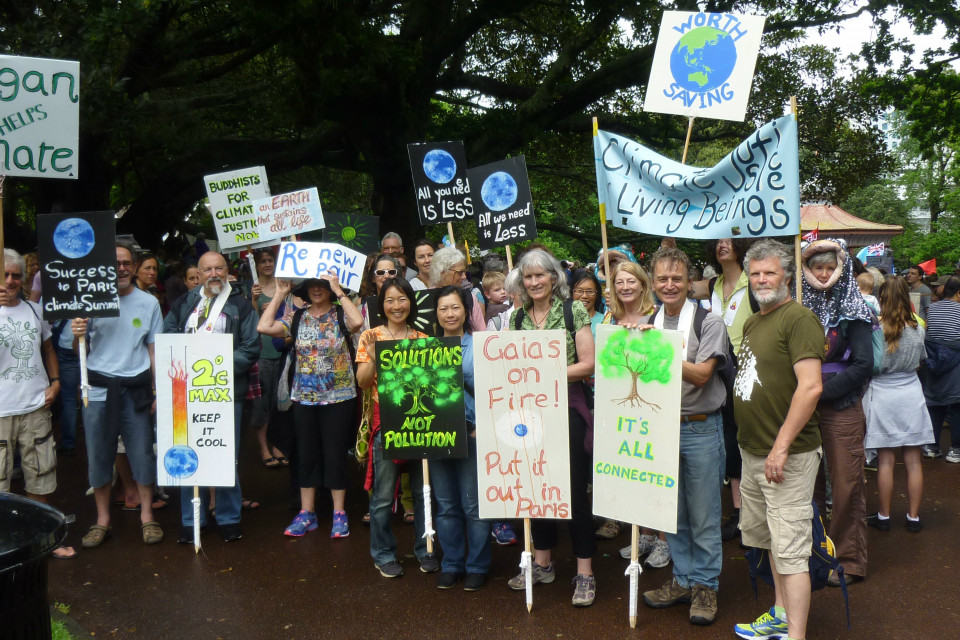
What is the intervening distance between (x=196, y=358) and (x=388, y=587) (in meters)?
2.06

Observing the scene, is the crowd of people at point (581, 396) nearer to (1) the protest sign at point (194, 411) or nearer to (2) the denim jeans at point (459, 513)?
(2) the denim jeans at point (459, 513)

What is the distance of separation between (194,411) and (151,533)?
958 mm

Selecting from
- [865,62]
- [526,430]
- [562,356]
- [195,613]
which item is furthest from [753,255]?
[865,62]

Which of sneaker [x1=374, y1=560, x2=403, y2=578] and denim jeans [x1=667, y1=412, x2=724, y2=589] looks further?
sneaker [x1=374, y1=560, x2=403, y2=578]

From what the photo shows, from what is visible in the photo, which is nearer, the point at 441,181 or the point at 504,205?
the point at 504,205

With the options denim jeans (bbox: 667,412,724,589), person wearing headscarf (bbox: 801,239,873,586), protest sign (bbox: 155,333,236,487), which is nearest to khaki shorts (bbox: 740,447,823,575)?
denim jeans (bbox: 667,412,724,589)

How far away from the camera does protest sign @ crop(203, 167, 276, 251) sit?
7562 millimetres

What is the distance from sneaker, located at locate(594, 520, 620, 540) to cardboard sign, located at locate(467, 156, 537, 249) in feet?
7.99

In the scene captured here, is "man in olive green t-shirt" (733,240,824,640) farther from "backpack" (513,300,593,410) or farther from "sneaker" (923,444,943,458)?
"sneaker" (923,444,943,458)

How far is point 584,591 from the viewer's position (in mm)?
4797

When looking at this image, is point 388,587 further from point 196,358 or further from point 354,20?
point 354,20

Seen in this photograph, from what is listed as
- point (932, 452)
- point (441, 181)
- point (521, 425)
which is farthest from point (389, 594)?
point (932, 452)

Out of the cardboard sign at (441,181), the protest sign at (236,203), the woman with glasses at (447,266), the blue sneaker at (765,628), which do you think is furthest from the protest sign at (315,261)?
the blue sneaker at (765,628)

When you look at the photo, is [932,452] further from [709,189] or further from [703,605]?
[709,189]
